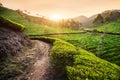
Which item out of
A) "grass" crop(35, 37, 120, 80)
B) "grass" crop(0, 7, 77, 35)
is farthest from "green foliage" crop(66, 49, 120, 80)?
"grass" crop(0, 7, 77, 35)

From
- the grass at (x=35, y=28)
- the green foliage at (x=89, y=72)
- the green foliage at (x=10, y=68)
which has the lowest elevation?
the green foliage at (x=10, y=68)

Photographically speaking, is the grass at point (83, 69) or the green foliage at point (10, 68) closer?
the grass at point (83, 69)

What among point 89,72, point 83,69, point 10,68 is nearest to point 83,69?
point 83,69

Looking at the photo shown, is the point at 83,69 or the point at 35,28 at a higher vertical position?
the point at 35,28

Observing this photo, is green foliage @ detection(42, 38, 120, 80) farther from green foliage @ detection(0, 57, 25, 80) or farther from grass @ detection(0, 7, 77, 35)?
grass @ detection(0, 7, 77, 35)

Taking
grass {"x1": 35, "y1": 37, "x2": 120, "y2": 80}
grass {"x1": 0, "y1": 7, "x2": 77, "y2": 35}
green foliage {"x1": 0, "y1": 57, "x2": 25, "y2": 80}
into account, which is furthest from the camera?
grass {"x1": 0, "y1": 7, "x2": 77, "y2": 35}

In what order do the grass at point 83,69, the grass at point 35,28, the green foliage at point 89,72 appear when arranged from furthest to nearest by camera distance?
the grass at point 35,28 < the grass at point 83,69 < the green foliage at point 89,72

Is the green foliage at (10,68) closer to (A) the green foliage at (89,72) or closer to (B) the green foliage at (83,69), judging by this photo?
(B) the green foliage at (83,69)

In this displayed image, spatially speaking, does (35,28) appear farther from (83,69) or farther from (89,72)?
(89,72)

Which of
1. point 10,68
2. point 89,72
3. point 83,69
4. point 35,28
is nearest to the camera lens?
point 89,72

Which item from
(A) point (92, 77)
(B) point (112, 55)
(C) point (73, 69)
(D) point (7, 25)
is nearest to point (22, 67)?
(C) point (73, 69)

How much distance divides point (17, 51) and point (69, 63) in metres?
13.6

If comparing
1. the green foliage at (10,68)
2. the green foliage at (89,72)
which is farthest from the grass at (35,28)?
the green foliage at (89,72)

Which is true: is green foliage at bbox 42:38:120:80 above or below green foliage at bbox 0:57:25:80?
above
